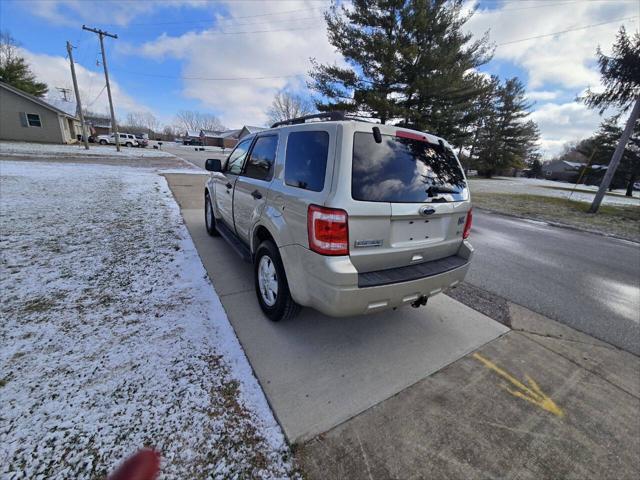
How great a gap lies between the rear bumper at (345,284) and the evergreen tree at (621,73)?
579 inches

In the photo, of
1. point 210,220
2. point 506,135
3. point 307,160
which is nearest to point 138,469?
point 307,160

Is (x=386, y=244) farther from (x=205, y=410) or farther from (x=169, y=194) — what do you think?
(x=169, y=194)

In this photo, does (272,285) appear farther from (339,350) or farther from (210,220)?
(210,220)

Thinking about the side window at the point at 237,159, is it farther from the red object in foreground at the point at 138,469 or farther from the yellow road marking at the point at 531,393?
the yellow road marking at the point at 531,393

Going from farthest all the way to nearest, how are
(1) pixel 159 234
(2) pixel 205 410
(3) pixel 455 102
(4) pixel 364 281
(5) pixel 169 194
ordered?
(3) pixel 455 102
(5) pixel 169 194
(1) pixel 159 234
(4) pixel 364 281
(2) pixel 205 410

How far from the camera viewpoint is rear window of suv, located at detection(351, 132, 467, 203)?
2123 millimetres

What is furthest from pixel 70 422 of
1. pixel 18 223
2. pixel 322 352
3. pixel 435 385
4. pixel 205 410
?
pixel 18 223

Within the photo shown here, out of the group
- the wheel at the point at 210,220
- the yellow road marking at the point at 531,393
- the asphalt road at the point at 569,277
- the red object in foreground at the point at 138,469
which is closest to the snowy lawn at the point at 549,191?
the asphalt road at the point at 569,277

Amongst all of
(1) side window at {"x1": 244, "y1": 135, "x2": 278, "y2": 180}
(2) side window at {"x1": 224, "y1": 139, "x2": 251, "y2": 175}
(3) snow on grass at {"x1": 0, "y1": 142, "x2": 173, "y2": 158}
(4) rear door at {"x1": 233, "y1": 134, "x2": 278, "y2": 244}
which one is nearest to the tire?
(2) side window at {"x1": 224, "y1": 139, "x2": 251, "y2": 175}

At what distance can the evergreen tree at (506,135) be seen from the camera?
3762 cm

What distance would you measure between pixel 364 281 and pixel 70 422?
→ 2065mm

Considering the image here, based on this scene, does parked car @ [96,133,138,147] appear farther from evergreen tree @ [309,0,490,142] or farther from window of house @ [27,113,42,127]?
evergreen tree @ [309,0,490,142]

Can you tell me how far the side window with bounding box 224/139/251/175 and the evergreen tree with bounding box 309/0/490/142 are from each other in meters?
12.8

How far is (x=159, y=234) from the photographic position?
16.8 feet
